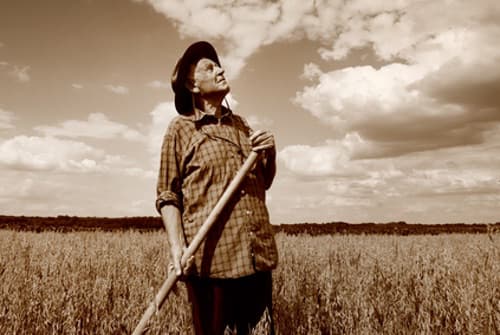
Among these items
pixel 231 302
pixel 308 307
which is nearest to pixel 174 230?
pixel 231 302

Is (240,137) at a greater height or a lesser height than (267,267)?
greater

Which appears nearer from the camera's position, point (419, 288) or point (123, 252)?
point (419, 288)

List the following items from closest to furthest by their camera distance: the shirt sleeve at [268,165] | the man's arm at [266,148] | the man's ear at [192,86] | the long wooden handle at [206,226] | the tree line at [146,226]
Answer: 1. the long wooden handle at [206,226]
2. the man's arm at [266,148]
3. the shirt sleeve at [268,165]
4. the man's ear at [192,86]
5. the tree line at [146,226]

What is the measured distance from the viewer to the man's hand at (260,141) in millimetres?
1971

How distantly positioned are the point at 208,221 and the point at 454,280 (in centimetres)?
307

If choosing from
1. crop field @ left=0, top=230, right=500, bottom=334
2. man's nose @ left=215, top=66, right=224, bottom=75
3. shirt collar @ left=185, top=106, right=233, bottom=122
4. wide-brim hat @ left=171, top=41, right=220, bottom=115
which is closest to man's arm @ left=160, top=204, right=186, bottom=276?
crop field @ left=0, top=230, right=500, bottom=334

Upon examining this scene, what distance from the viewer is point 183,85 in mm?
2309

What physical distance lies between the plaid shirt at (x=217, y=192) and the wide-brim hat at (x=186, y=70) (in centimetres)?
19

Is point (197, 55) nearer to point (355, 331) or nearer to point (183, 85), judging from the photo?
point (183, 85)

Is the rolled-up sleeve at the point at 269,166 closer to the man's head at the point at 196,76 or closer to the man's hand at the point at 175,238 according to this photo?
the man's head at the point at 196,76

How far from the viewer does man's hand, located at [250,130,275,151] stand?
1971 mm

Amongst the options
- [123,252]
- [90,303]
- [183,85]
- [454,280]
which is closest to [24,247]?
[123,252]

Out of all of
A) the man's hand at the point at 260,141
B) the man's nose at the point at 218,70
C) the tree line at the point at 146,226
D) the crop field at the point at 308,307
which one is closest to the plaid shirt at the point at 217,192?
the man's hand at the point at 260,141

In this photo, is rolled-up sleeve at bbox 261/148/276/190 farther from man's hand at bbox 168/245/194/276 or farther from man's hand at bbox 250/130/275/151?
man's hand at bbox 168/245/194/276
